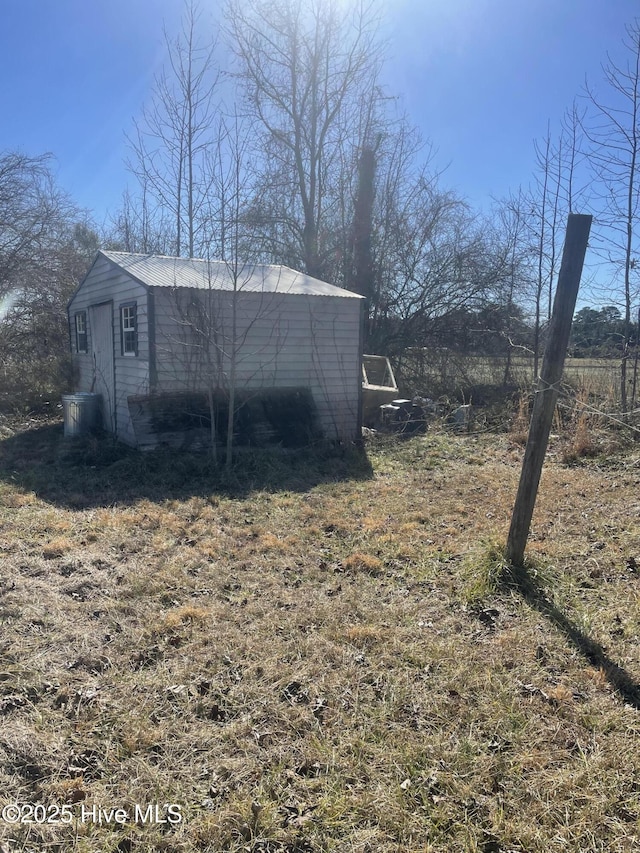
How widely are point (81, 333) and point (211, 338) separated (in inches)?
207

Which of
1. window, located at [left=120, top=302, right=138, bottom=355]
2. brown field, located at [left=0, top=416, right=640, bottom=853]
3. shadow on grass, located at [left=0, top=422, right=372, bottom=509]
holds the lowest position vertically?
brown field, located at [left=0, top=416, right=640, bottom=853]

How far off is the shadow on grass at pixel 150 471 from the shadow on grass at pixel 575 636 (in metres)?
3.52

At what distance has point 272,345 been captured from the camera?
30.8ft

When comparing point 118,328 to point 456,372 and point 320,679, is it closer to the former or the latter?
point 320,679

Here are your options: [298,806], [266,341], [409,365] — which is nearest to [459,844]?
[298,806]

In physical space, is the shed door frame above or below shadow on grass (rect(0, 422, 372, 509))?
above

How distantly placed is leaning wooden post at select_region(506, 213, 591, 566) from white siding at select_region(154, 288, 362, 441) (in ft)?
15.7

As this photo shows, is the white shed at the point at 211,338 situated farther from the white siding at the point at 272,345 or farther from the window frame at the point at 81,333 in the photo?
the window frame at the point at 81,333

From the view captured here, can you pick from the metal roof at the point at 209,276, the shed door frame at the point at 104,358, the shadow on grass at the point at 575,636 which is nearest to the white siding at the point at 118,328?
the shed door frame at the point at 104,358

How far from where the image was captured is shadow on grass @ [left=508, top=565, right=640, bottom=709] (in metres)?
2.91

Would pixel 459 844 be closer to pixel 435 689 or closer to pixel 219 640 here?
pixel 435 689

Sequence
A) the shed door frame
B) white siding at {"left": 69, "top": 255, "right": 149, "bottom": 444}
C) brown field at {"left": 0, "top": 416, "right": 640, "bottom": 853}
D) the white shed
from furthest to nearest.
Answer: the shed door frame
white siding at {"left": 69, "top": 255, "right": 149, "bottom": 444}
the white shed
brown field at {"left": 0, "top": 416, "right": 640, "bottom": 853}

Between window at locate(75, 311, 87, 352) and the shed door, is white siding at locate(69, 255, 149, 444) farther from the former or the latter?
window at locate(75, 311, 87, 352)

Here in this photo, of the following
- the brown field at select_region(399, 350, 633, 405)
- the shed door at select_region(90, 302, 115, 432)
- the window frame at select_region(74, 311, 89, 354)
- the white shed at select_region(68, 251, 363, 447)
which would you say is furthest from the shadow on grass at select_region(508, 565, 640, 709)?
the window frame at select_region(74, 311, 89, 354)
